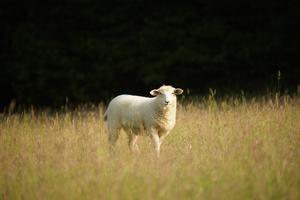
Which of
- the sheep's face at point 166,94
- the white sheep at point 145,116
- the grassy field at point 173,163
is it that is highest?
the sheep's face at point 166,94

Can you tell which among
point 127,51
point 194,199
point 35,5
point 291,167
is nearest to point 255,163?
point 291,167

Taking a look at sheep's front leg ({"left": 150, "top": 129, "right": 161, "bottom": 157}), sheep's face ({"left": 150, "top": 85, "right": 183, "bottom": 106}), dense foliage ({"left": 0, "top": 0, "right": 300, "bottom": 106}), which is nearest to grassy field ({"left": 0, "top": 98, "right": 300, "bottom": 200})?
sheep's front leg ({"left": 150, "top": 129, "right": 161, "bottom": 157})

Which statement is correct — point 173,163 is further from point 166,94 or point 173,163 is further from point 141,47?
point 141,47

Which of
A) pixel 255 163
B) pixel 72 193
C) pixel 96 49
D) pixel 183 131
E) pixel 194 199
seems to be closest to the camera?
pixel 194 199

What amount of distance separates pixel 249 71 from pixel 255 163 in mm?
10931

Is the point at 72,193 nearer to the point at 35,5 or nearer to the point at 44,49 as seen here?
the point at 44,49

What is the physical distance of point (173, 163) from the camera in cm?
586

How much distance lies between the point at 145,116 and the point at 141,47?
1011 centimetres

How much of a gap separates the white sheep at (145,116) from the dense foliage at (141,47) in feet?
28.3

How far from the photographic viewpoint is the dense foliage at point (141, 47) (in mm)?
15781

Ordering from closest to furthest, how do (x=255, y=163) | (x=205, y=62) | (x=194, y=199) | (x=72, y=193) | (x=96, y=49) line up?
(x=194, y=199)
(x=72, y=193)
(x=255, y=163)
(x=205, y=62)
(x=96, y=49)

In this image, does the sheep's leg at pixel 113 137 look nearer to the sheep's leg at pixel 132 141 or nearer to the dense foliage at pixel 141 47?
the sheep's leg at pixel 132 141

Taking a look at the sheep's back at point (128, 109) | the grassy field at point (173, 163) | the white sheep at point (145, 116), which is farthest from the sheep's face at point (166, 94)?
the grassy field at point (173, 163)

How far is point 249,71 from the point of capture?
53.3 feet
